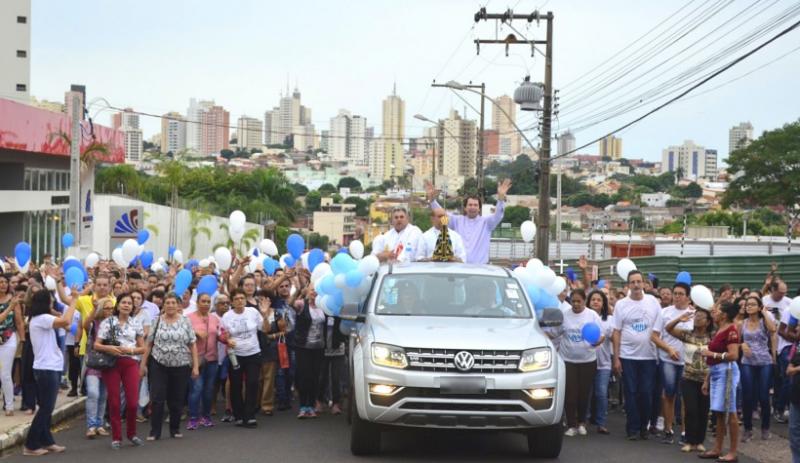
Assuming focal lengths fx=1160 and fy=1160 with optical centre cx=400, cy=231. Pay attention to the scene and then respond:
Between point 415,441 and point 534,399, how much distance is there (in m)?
2.02

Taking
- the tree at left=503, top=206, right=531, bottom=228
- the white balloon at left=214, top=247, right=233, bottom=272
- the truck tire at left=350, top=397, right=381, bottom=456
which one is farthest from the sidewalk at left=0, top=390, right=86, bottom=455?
the tree at left=503, top=206, right=531, bottom=228

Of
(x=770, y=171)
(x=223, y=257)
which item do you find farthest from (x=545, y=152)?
(x=770, y=171)

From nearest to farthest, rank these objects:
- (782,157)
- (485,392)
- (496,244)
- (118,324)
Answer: (485,392)
(118,324)
(496,244)
(782,157)

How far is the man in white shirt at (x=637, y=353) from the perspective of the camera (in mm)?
13039

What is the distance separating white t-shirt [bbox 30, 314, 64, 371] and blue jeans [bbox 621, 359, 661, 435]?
20.3 ft

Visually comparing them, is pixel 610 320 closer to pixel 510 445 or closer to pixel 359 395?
pixel 510 445

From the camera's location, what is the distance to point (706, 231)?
248ft


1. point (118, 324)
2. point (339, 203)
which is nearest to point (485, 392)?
point (118, 324)

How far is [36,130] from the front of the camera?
36312 millimetres

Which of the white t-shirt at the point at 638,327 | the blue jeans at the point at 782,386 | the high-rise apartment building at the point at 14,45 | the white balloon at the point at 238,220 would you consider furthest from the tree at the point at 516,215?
the white t-shirt at the point at 638,327

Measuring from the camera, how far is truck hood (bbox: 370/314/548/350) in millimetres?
10531

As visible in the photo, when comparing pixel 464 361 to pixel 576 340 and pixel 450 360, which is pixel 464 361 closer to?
pixel 450 360

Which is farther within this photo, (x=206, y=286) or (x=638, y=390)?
(x=206, y=286)

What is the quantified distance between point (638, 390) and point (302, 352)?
14.3 ft
